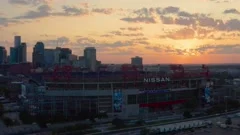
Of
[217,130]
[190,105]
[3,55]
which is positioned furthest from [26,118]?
[3,55]

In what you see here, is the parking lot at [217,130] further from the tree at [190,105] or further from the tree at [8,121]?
the tree at [8,121]

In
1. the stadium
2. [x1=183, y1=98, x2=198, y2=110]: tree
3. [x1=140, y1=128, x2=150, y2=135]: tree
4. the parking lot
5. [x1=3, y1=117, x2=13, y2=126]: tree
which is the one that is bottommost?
the parking lot

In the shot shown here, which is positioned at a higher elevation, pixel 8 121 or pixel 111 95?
pixel 111 95

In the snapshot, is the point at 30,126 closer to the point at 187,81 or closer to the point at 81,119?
the point at 81,119

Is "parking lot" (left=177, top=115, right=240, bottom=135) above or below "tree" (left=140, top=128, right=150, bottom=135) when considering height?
below

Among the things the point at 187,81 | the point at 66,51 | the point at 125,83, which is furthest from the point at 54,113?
the point at 66,51

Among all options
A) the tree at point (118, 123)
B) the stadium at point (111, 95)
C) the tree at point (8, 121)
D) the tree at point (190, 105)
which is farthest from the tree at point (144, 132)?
the tree at point (190, 105)

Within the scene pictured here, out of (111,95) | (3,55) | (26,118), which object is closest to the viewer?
(26,118)

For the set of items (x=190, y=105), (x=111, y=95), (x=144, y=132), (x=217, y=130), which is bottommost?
(x=217, y=130)

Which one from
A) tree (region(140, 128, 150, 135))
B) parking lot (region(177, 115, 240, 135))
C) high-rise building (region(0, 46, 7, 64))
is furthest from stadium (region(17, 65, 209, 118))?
high-rise building (region(0, 46, 7, 64))

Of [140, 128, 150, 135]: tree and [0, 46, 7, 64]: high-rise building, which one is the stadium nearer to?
[140, 128, 150, 135]: tree

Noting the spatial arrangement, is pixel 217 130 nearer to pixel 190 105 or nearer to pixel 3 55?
pixel 190 105
